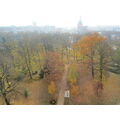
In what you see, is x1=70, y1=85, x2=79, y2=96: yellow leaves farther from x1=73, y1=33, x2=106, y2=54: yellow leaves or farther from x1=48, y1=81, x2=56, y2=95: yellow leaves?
x1=73, y1=33, x2=106, y2=54: yellow leaves

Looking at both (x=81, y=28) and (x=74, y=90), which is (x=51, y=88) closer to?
(x=74, y=90)

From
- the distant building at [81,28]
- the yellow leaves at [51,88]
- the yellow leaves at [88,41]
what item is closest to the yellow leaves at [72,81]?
the yellow leaves at [51,88]

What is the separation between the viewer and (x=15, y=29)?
7.27 ft

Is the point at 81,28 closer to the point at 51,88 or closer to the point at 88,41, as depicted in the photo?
the point at 88,41

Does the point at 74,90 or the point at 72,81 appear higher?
the point at 72,81

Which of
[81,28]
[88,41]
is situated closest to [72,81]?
[88,41]
